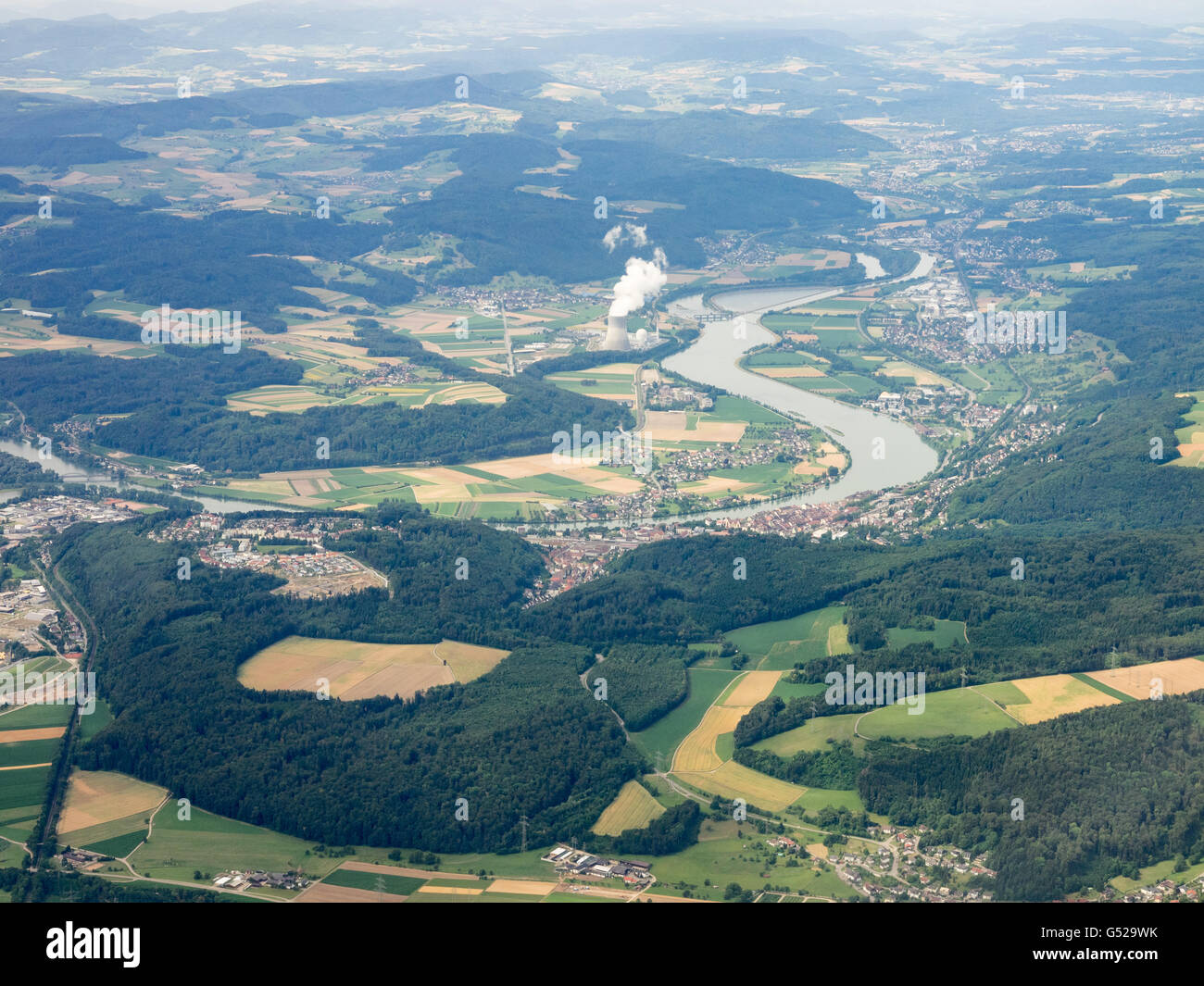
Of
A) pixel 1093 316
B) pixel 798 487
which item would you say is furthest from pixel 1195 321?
pixel 798 487

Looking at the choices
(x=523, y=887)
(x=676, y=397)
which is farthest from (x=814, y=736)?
(x=676, y=397)

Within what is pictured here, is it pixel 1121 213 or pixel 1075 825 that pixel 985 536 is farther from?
pixel 1121 213

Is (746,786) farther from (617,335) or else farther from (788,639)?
(617,335)

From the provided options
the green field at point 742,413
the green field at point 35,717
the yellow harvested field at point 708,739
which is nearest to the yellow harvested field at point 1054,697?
the yellow harvested field at point 708,739

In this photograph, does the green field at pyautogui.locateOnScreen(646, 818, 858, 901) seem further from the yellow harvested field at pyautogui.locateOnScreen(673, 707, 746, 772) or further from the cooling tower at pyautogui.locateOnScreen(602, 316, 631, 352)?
the cooling tower at pyautogui.locateOnScreen(602, 316, 631, 352)

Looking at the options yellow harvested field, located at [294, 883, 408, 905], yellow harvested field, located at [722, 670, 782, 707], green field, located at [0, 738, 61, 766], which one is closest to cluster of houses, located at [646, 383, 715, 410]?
yellow harvested field, located at [722, 670, 782, 707]
